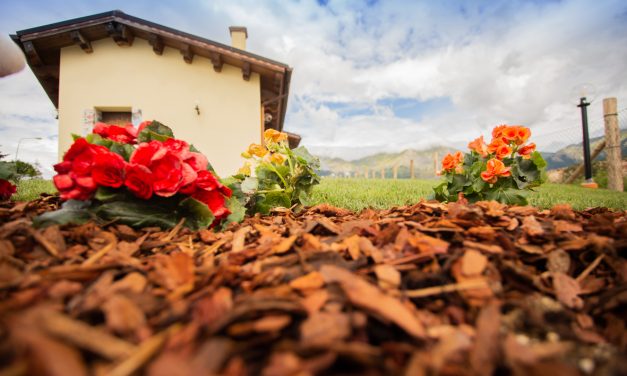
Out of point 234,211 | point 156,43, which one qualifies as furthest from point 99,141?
point 156,43

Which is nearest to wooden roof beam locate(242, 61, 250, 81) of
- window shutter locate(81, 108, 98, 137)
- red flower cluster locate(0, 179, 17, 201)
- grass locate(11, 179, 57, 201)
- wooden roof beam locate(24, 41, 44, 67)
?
window shutter locate(81, 108, 98, 137)

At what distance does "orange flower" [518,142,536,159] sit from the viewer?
92.5 inches

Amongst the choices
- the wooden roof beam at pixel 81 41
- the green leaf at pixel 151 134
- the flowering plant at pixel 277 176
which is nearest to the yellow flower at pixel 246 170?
the flowering plant at pixel 277 176

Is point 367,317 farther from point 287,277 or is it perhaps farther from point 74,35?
point 74,35

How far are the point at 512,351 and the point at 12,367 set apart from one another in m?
0.83

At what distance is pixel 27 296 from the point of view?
2.04 ft

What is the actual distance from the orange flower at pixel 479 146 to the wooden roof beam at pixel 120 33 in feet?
24.7

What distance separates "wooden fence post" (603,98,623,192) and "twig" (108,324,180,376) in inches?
411

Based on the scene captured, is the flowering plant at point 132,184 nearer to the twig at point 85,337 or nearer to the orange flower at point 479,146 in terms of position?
the twig at point 85,337

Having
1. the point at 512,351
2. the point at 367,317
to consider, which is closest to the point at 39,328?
the point at 367,317

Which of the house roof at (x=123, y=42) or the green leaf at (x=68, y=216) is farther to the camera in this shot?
the house roof at (x=123, y=42)

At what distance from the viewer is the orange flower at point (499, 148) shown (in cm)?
228

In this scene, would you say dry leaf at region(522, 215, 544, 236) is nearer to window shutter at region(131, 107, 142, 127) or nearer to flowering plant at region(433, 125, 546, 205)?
flowering plant at region(433, 125, 546, 205)

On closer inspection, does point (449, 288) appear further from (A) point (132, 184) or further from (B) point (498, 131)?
(B) point (498, 131)
